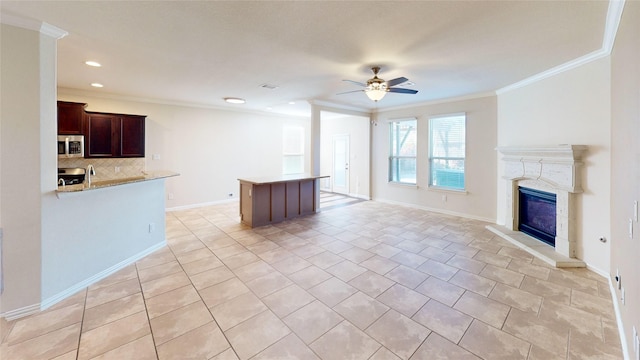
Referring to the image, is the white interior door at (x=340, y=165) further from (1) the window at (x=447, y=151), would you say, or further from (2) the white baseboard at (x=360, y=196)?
(1) the window at (x=447, y=151)

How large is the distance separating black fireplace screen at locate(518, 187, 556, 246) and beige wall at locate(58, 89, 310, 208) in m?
6.20

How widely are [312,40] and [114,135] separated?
182 inches

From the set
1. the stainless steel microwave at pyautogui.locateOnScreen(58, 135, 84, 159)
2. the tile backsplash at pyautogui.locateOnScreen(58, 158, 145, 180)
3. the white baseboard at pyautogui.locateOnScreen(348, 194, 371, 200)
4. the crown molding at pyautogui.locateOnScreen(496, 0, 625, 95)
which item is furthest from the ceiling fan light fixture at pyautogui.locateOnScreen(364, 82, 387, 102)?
the stainless steel microwave at pyautogui.locateOnScreen(58, 135, 84, 159)

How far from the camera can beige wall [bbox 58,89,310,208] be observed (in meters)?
5.66

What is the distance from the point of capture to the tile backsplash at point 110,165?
15.7ft

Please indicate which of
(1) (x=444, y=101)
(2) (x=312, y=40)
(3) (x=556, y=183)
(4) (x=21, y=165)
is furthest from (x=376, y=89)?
(4) (x=21, y=165)

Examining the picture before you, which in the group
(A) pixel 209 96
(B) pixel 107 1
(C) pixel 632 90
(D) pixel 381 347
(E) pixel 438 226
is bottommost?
(D) pixel 381 347

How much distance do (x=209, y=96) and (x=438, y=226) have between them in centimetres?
543

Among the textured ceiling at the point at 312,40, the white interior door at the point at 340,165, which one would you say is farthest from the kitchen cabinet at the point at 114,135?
the white interior door at the point at 340,165

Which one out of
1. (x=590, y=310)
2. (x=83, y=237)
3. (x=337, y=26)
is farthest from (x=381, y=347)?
(x=83, y=237)

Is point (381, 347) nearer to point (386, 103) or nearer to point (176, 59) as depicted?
point (176, 59)

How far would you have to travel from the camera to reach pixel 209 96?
5430mm

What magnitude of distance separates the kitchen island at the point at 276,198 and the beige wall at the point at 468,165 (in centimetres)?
251

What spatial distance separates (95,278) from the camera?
109 inches
